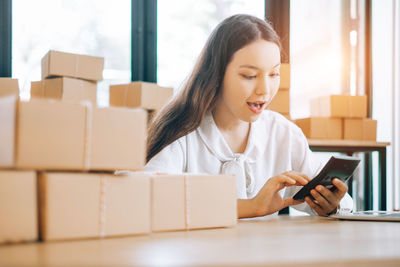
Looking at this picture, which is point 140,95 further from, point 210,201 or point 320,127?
point 210,201

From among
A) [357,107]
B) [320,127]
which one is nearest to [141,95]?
[320,127]

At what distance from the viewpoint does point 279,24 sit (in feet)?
11.8

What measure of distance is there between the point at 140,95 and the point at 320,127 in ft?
3.85

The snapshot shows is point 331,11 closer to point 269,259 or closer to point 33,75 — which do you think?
point 33,75

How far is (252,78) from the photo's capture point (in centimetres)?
140

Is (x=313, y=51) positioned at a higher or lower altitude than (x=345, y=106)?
higher

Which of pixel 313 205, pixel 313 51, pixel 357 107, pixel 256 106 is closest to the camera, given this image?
pixel 313 205

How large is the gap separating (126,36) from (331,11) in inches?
67.7

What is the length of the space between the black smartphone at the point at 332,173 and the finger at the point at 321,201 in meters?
0.02

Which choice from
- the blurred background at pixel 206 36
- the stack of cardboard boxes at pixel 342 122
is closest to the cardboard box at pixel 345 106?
the stack of cardboard boxes at pixel 342 122

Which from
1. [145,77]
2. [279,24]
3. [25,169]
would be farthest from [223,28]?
[279,24]

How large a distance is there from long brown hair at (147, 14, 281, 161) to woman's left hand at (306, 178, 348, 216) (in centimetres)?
45

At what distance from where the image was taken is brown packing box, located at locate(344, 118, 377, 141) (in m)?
3.08

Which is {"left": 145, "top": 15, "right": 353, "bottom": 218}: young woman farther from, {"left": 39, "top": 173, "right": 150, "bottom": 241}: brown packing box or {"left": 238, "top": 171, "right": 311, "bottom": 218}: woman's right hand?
{"left": 39, "top": 173, "right": 150, "bottom": 241}: brown packing box
